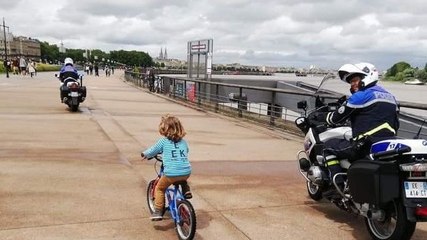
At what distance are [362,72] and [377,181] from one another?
4.19ft

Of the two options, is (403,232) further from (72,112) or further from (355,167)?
(72,112)

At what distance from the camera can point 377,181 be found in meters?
4.35

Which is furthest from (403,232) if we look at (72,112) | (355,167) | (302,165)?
(72,112)

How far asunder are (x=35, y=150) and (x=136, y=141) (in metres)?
2.29

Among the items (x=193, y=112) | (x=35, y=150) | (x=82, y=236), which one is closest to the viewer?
(x=82, y=236)

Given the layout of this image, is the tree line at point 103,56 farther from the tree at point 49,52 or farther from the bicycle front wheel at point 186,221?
the bicycle front wheel at point 186,221

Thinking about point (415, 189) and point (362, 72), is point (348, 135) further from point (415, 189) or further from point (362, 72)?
point (415, 189)

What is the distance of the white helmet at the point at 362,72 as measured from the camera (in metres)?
5.07

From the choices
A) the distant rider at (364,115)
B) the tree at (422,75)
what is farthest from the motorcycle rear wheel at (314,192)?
the tree at (422,75)

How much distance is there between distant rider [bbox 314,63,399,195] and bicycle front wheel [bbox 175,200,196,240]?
5.31 ft

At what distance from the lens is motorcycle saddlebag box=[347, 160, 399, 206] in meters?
4.34

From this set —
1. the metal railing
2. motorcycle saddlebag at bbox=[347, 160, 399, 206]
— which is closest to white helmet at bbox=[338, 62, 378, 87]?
motorcycle saddlebag at bbox=[347, 160, 399, 206]

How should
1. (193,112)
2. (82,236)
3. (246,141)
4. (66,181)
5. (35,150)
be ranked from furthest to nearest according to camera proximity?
(193,112) < (246,141) < (35,150) < (66,181) < (82,236)

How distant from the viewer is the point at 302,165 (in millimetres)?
6059
